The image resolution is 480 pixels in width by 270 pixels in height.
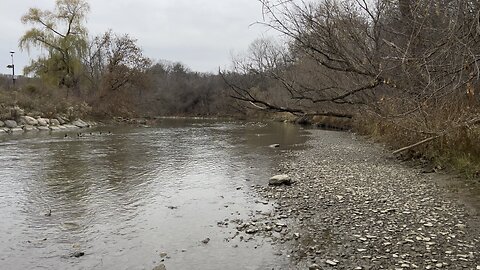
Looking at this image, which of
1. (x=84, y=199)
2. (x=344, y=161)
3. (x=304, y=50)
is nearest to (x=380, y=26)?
(x=304, y=50)

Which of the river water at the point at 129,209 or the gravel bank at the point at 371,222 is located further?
the river water at the point at 129,209

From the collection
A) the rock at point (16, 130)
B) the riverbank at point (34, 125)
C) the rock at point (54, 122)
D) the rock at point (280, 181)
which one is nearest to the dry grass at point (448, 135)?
the rock at point (280, 181)

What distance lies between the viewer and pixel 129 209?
310 inches

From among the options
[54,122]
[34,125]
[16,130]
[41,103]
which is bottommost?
[16,130]

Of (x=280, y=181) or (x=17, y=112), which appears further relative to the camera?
(x=17, y=112)

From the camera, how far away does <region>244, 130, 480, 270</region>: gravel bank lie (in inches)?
197

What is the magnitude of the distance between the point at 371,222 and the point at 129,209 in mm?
4470

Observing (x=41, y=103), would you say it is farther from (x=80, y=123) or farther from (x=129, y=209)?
(x=129, y=209)

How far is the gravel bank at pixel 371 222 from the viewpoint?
197 inches

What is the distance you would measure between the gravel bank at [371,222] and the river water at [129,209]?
500mm

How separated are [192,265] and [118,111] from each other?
36.8m

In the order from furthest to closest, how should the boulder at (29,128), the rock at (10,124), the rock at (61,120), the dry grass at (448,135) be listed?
1. the rock at (61,120)
2. the boulder at (29,128)
3. the rock at (10,124)
4. the dry grass at (448,135)

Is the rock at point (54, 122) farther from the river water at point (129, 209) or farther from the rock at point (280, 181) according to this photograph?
the rock at point (280, 181)

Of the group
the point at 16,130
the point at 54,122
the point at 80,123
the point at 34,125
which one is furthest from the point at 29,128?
the point at 80,123
